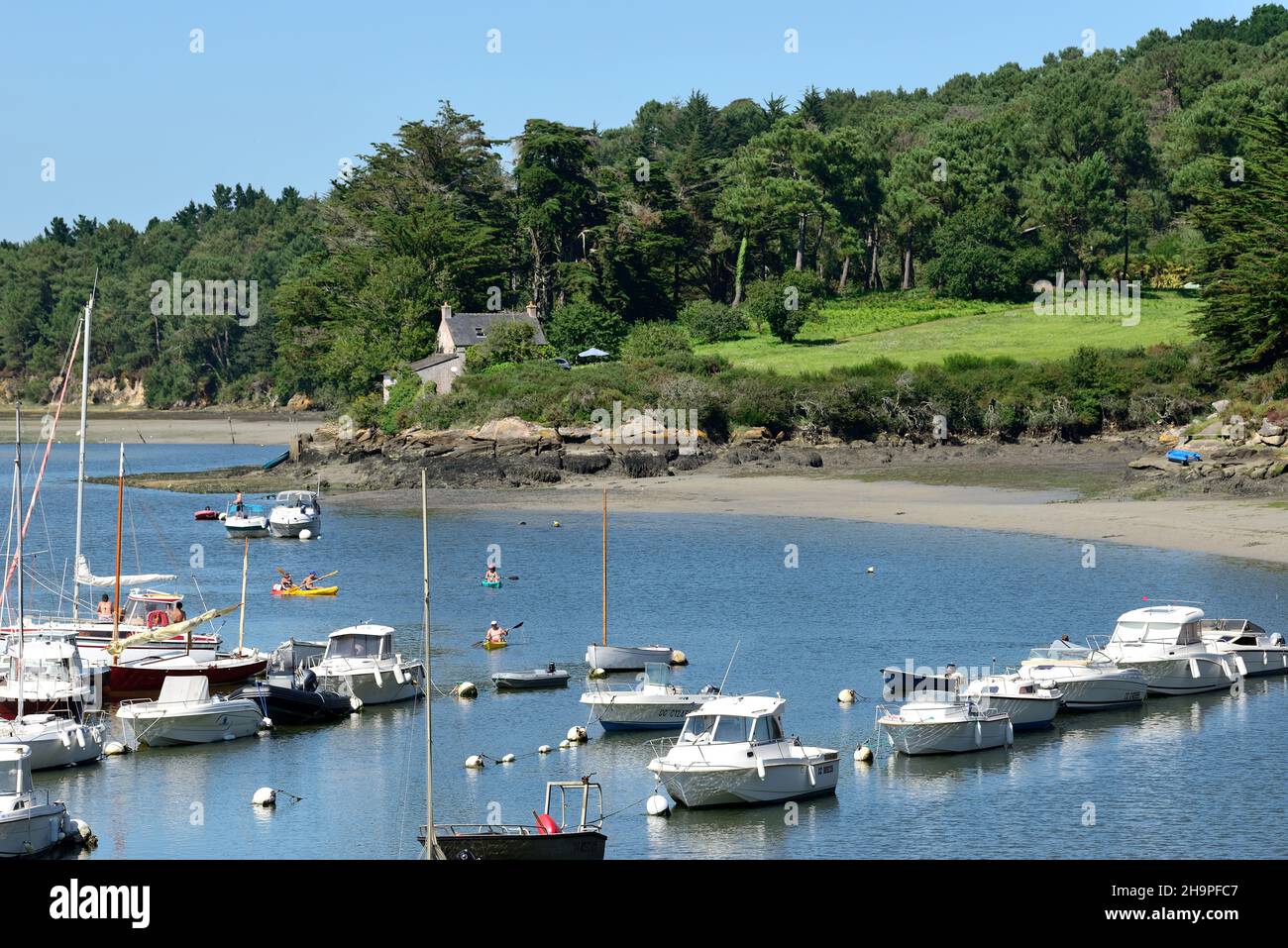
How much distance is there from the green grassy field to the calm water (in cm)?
3753

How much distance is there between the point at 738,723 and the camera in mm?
33250

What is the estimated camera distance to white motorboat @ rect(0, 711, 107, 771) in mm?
35188

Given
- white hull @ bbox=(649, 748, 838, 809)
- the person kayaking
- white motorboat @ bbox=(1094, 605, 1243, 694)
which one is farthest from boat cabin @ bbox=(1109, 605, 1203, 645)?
the person kayaking

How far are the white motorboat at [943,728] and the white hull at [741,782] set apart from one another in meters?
4.21

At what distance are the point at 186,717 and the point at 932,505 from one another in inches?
1928

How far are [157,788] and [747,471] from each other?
205 feet

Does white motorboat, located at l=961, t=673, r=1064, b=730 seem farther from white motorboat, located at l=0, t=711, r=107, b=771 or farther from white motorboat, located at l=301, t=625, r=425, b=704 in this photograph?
white motorboat, located at l=0, t=711, r=107, b=771

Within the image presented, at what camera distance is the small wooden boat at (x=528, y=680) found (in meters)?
45.2

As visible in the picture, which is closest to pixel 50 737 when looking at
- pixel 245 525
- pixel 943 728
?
pixel 943 728

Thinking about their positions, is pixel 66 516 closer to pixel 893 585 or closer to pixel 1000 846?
pixel 893 585

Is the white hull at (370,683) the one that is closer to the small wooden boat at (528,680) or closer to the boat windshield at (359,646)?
the boat windshield at (359,646)

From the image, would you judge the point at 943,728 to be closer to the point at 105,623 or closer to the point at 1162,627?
the point at 1162,627

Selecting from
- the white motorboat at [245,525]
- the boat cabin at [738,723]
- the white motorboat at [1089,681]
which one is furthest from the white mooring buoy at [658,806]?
the white motorboat at [245,525]

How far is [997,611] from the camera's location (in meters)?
54.7
